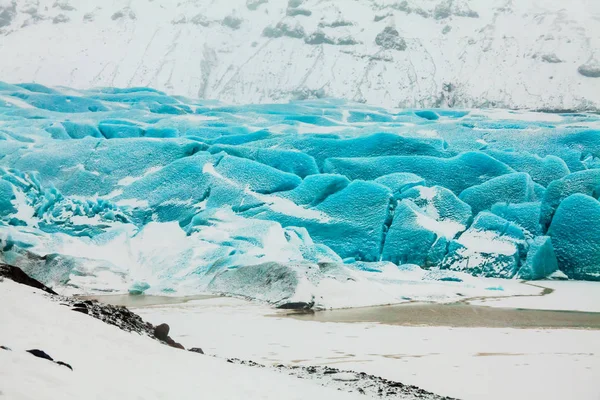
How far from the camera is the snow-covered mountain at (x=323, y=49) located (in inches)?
1403

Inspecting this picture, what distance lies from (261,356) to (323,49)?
34.3 meters

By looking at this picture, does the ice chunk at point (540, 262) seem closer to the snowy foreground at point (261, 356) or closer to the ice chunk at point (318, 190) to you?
the ice chunk at point (318, 190)

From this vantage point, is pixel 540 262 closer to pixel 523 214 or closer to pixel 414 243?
pixel 523 214

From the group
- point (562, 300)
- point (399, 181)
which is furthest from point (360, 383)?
point (399, 181)

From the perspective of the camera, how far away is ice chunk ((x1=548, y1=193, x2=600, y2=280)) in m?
12.2

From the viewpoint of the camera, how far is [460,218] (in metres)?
13.4

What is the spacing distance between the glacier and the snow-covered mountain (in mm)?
18060

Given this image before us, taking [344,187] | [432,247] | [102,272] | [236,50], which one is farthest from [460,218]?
[236,50]

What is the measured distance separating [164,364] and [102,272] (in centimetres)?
710

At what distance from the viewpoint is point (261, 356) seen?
6.02 m

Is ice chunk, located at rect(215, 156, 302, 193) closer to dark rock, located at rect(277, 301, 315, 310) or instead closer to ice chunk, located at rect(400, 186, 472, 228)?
ice chunk, located at rect(400, 186, 472, 228)

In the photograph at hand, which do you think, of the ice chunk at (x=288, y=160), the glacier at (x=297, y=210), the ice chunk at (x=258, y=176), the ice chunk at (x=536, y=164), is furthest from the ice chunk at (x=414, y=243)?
the ice chunk at (x=536, y=164)

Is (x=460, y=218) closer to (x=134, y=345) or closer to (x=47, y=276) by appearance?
(x=47, y=276)

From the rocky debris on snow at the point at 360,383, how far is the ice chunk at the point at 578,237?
27.7ft
